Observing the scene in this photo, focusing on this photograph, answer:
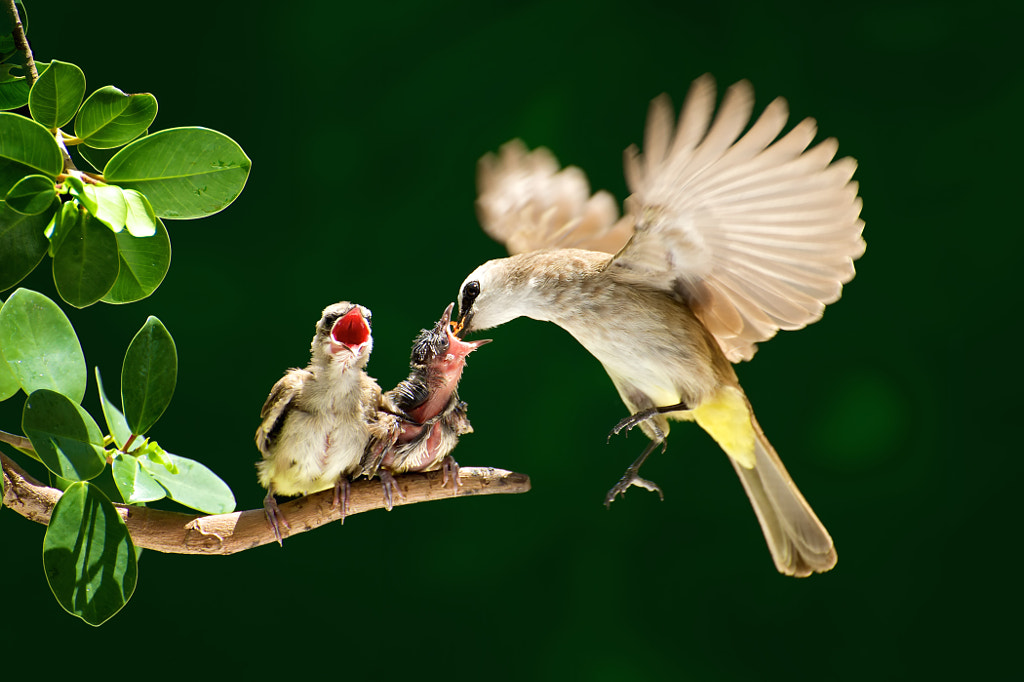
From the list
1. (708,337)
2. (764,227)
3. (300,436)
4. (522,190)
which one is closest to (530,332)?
(522,190)

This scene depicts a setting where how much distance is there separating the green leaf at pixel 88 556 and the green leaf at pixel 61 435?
27 mm

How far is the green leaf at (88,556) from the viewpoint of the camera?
2.43 ft

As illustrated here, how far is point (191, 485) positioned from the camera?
825mm

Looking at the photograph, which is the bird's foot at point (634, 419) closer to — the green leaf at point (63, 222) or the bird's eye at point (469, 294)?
the bird's eye at point (469, 294)

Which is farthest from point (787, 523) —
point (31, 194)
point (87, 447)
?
point (31, 194)

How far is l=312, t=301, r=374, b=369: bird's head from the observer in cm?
100

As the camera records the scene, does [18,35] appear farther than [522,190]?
No

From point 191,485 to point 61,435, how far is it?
0.13m

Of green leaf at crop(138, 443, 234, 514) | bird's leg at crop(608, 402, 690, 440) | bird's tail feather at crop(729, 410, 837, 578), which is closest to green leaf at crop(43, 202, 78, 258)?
green leaf at crop(138, 443, 234, 514)

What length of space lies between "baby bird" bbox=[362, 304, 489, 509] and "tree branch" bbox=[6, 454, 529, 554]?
0.02m

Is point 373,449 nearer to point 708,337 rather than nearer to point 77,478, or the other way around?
point 77,478

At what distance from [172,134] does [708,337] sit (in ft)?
2.58

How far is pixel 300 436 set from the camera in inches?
40.1

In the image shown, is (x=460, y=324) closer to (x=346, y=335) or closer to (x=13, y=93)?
(x=346, y=335)
